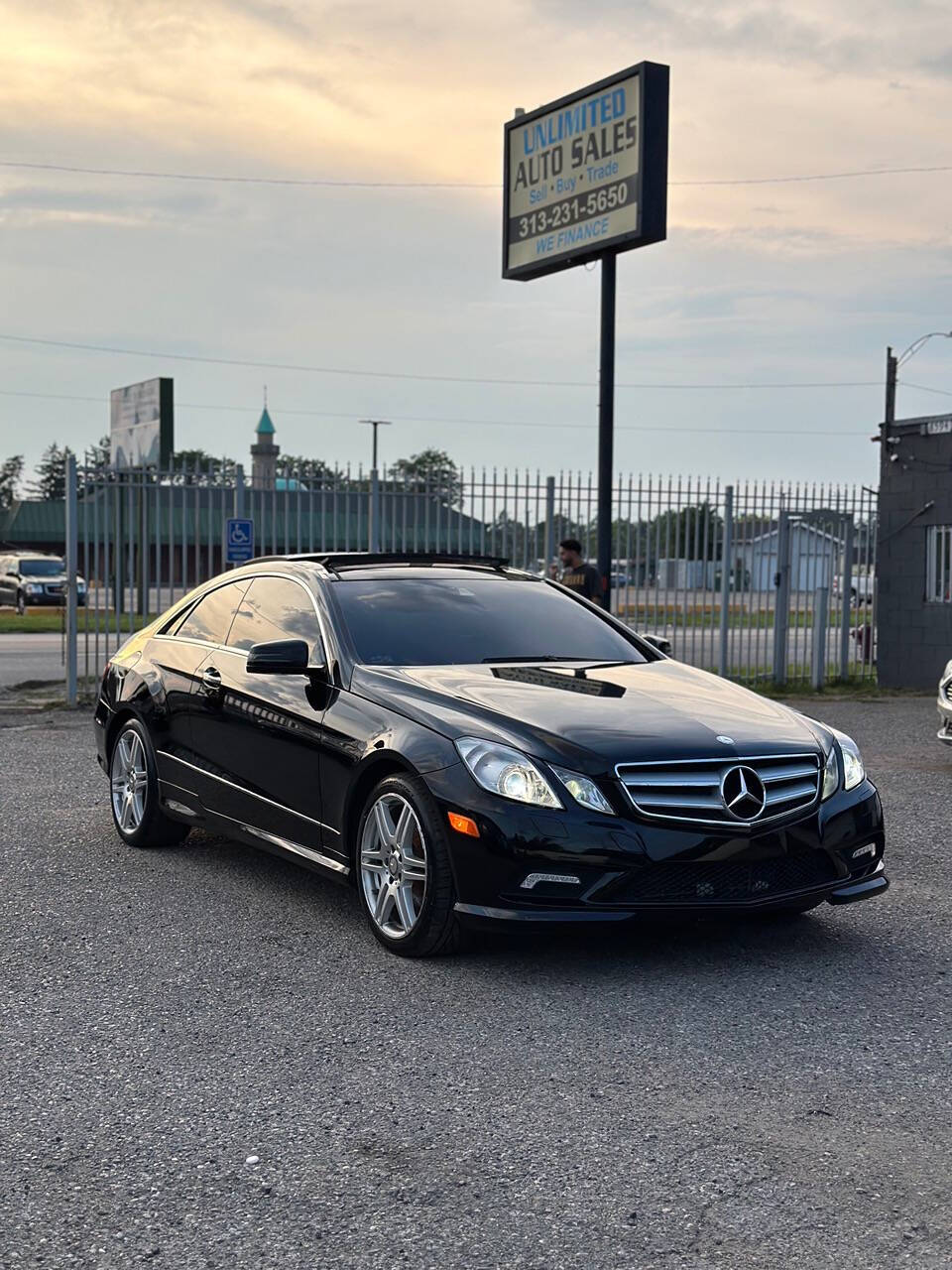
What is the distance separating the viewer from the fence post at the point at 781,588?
1830cm

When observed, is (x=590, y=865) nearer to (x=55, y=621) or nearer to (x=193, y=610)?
(x=193, y=610)

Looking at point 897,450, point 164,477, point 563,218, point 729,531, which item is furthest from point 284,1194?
point 897,450

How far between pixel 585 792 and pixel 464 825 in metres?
0.44

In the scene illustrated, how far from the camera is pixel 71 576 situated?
1446 centimetres

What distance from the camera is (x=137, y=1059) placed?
14.7 feet

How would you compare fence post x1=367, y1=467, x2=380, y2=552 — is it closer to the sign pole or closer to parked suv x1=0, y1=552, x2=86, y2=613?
the sign pole

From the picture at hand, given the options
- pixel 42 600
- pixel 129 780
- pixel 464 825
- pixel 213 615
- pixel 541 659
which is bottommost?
pixel 42 600

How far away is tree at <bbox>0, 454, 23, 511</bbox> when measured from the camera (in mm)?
144375

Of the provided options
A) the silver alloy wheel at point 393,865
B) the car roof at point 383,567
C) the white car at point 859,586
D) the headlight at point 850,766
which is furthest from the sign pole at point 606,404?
the silver alloy wheel at point 393,865

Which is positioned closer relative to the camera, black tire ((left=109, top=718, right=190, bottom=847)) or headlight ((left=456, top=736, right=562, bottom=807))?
headlight ((left=456, top=736, right=562, bottom=807))

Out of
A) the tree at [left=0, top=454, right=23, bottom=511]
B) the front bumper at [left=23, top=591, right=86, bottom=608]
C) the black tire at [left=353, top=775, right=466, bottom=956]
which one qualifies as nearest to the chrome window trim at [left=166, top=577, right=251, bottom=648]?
the black tire at [left=353, top=775, right=466, bottom=956]

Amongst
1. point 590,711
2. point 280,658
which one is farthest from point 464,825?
point 280,658

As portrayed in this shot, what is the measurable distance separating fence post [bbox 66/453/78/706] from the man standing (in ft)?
15.6

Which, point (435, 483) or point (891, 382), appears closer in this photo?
point (435, 483)
